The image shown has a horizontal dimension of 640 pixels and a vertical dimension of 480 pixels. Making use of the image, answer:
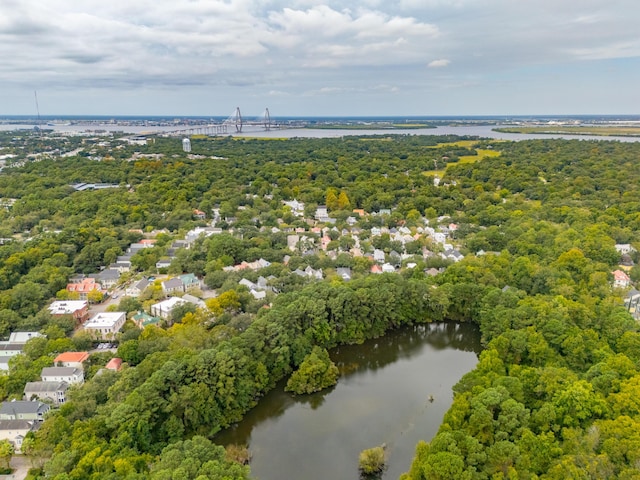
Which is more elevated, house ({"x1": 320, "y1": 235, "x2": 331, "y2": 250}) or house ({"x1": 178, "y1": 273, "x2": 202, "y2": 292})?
house ({"x1": 320, "y1": 235, "x2": 331, "y2": 250})

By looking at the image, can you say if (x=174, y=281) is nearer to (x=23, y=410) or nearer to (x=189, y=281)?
(x=189, y=281)

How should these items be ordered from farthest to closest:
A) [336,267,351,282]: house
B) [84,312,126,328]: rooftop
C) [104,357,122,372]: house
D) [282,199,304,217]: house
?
[282,199,304,217]: house
[336,267,351,282]: house
[84,312,126,328]: rooftop
[104,357,122,372]: house

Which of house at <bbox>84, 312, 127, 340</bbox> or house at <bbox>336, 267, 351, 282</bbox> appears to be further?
house at <bbox>336, 267, 351, 282</bbox>

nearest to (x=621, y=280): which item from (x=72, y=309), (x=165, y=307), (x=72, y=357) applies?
(x=165, y=307)

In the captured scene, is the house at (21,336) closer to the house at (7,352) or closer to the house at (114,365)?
the house at (7,352)

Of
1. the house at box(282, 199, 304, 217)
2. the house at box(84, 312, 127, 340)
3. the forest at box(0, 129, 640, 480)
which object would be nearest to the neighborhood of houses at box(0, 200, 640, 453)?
the house at box(84, 312, 127, 340)

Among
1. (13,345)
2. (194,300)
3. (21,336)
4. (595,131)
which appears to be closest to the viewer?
(13,345)

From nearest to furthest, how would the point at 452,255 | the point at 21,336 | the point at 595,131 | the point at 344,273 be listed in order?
the point at 21,336, the point at 344,273, the point at 452,255, the point at 595,131

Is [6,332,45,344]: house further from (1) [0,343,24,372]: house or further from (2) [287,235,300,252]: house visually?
(2) [287,235,300,252]: house
